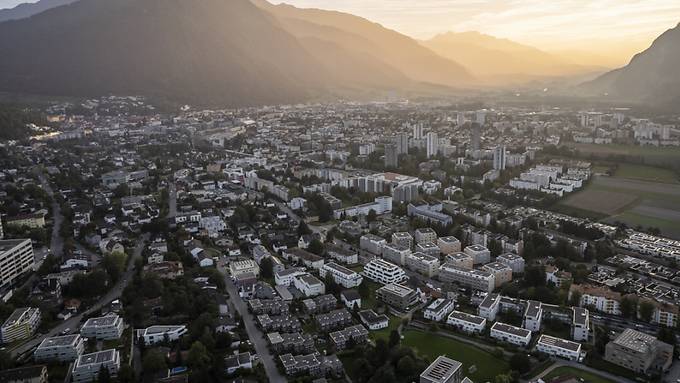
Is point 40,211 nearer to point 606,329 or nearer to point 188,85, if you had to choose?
point 606,329

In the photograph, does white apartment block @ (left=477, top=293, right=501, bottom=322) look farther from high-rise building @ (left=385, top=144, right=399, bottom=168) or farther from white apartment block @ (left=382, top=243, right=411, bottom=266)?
high-rise building @ (left=385, top=144, right=399, bottom=168)

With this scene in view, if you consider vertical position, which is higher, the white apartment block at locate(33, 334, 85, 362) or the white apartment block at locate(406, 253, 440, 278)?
the white apartment block at locate(33, 334, 85, 362)

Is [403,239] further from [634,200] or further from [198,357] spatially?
[634,200]

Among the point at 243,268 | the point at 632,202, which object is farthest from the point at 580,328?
the point at 632,202

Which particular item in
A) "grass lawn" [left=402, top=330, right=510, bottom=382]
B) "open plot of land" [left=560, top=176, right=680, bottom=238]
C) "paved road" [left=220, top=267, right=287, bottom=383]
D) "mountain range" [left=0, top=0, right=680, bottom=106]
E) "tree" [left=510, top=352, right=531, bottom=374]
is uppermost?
"mountain range" [left=0, top=0, right=680, bottom=106]

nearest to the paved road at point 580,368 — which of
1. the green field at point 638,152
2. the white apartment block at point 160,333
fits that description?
the white apartment block at point 160,333

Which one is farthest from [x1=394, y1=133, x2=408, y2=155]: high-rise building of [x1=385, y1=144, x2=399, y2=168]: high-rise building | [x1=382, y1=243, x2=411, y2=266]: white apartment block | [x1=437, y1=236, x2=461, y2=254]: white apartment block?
[x1=382, y1=243, x2=411, y2=266]: white apartment block

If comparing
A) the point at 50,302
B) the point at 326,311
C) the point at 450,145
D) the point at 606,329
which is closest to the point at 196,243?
the point at 50,302
